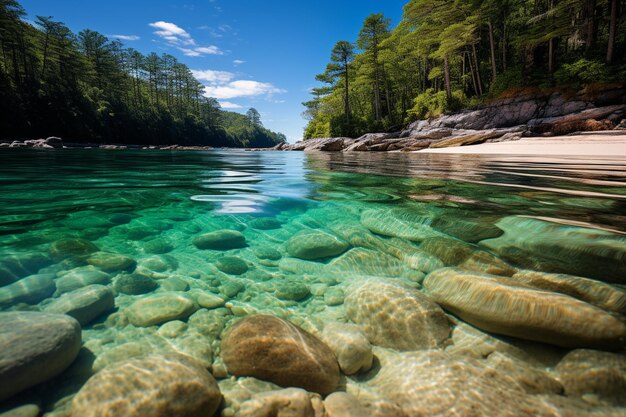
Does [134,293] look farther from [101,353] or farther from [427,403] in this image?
[427,403]

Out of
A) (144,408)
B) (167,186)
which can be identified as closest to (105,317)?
(144,408)

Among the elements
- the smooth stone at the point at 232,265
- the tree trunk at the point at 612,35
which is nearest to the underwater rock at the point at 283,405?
A: the smooth stone at the point at 232,265

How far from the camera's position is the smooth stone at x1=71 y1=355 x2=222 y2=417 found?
43.1 inches

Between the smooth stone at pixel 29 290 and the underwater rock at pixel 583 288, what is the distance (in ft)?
10.9

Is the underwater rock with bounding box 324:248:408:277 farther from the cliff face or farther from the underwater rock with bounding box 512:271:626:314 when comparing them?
the cliff face

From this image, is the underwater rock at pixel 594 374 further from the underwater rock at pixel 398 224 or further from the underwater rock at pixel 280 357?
the underwater rock at pixel 398 224

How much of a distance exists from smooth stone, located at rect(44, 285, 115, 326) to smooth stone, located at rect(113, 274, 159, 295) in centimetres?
14

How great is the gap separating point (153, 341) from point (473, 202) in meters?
3.83

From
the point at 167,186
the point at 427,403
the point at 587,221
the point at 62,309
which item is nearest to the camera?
the point at 427,403

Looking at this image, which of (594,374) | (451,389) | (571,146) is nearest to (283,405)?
(451,389)

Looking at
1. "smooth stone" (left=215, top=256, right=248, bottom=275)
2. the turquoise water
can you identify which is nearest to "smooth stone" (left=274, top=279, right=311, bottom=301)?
the turquoise water

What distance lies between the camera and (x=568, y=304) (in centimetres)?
156

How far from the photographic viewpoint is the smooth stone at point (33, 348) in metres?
1.19

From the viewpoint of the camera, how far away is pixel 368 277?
2.24m
